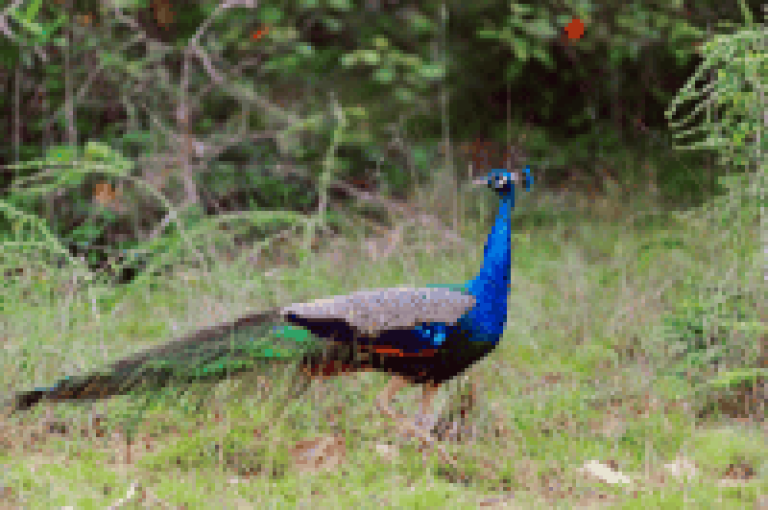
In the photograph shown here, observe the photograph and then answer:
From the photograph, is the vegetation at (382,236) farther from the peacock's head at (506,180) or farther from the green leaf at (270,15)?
the peacock's head at (506,180)

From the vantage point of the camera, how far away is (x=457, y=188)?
7.27 m

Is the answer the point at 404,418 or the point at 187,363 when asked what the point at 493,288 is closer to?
the point at 404,418

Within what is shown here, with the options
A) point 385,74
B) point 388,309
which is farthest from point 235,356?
point 385,74

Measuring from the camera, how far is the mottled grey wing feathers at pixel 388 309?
357 centimetres

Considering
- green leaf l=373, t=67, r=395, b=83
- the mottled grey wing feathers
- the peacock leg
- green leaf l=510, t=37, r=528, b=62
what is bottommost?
the peacock leg

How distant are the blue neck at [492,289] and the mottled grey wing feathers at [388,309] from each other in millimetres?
44

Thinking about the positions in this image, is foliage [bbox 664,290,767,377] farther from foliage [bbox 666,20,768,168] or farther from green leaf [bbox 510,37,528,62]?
green leaf [bbox 510,37,528,62]

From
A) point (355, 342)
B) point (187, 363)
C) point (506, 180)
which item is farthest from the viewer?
point (506, 180)

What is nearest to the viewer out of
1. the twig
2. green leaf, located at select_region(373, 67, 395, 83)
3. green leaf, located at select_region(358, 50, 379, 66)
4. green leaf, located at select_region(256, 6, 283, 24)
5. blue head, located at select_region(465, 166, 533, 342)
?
the twig

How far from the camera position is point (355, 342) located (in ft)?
11.8

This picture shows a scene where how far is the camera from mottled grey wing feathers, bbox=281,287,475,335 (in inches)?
140

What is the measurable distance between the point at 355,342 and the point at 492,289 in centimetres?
58

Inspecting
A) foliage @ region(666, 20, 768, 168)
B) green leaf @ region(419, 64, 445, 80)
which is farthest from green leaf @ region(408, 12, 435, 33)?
foliage @ region(666, 20, 768, 168)

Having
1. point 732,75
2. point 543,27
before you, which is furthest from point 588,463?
point 543,27
